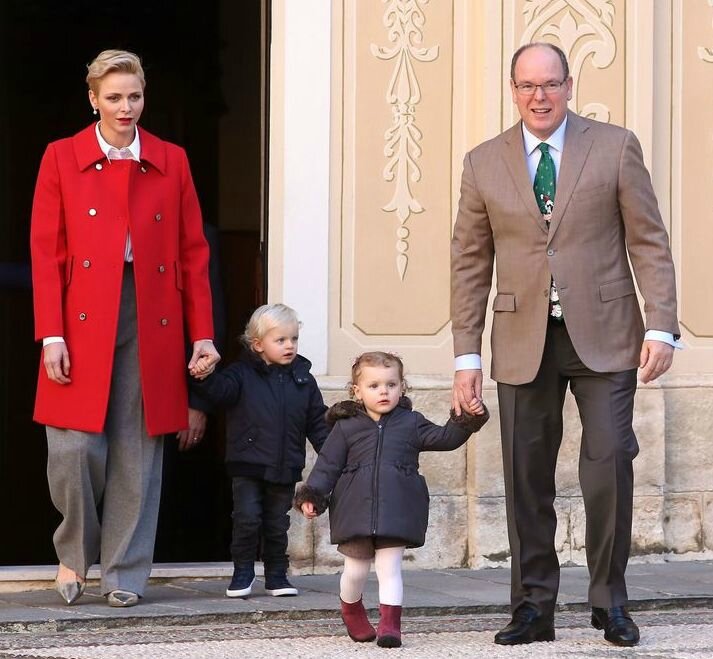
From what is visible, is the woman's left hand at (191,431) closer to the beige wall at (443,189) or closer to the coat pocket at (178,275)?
the coat pocket at (178,275)

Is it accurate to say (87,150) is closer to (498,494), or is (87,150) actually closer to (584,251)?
(584,251)

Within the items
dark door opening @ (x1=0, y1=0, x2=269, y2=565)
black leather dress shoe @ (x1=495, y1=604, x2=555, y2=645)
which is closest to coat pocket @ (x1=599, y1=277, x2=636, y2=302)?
black leather dress shoe @ (x1=495, y1=604, x2=555, y2=645)

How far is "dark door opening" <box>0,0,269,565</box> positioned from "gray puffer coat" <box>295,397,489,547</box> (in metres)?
3.02

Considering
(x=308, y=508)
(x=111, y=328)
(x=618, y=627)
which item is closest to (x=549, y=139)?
(x=308, y=508)

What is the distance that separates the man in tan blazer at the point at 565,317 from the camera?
564 centimetres

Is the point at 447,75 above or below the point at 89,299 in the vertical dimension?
above

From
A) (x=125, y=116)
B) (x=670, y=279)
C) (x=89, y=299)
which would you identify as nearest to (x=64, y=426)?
(x=89, y=299)

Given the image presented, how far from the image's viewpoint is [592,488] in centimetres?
567

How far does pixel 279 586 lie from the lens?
22.5 feet

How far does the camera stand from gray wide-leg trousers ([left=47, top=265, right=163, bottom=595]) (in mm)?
6520

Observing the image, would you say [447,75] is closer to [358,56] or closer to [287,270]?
[358,56]

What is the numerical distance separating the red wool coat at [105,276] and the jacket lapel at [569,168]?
1.57 m

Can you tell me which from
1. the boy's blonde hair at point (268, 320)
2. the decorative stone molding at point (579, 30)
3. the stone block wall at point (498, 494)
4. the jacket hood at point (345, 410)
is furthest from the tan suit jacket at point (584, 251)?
the decorative stone molding at point (579, 30)

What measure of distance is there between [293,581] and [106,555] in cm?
99
